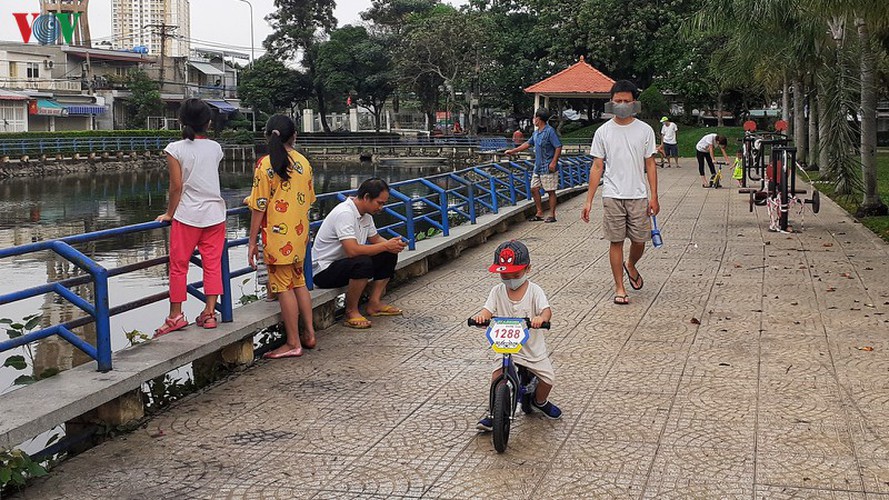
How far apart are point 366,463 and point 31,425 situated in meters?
1.53

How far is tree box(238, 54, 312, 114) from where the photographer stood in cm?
6419

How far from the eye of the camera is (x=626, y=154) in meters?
8.13

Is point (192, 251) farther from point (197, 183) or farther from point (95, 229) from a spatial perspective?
point (95, 229)

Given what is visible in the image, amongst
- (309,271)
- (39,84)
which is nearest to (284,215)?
(309,271)

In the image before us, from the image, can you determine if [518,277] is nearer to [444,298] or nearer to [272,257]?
[272,257]

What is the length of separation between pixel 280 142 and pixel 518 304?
7.41 feet

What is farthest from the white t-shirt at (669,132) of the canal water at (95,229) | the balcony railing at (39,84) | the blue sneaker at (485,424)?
the balcony railing at (39,84)

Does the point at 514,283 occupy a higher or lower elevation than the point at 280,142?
lower

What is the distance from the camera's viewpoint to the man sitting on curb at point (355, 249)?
7.15 metres

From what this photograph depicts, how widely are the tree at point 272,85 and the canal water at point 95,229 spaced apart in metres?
8.35

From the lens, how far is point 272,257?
644 centimetres

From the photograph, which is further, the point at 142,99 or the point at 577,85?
the point at 142,99

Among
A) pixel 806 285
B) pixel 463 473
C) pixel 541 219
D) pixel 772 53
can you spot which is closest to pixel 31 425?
pixel 463 473

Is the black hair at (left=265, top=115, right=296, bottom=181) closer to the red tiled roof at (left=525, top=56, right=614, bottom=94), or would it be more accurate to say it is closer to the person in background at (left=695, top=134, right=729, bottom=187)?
the person in background at (left=695, top=134, right=729, bottom=187)
